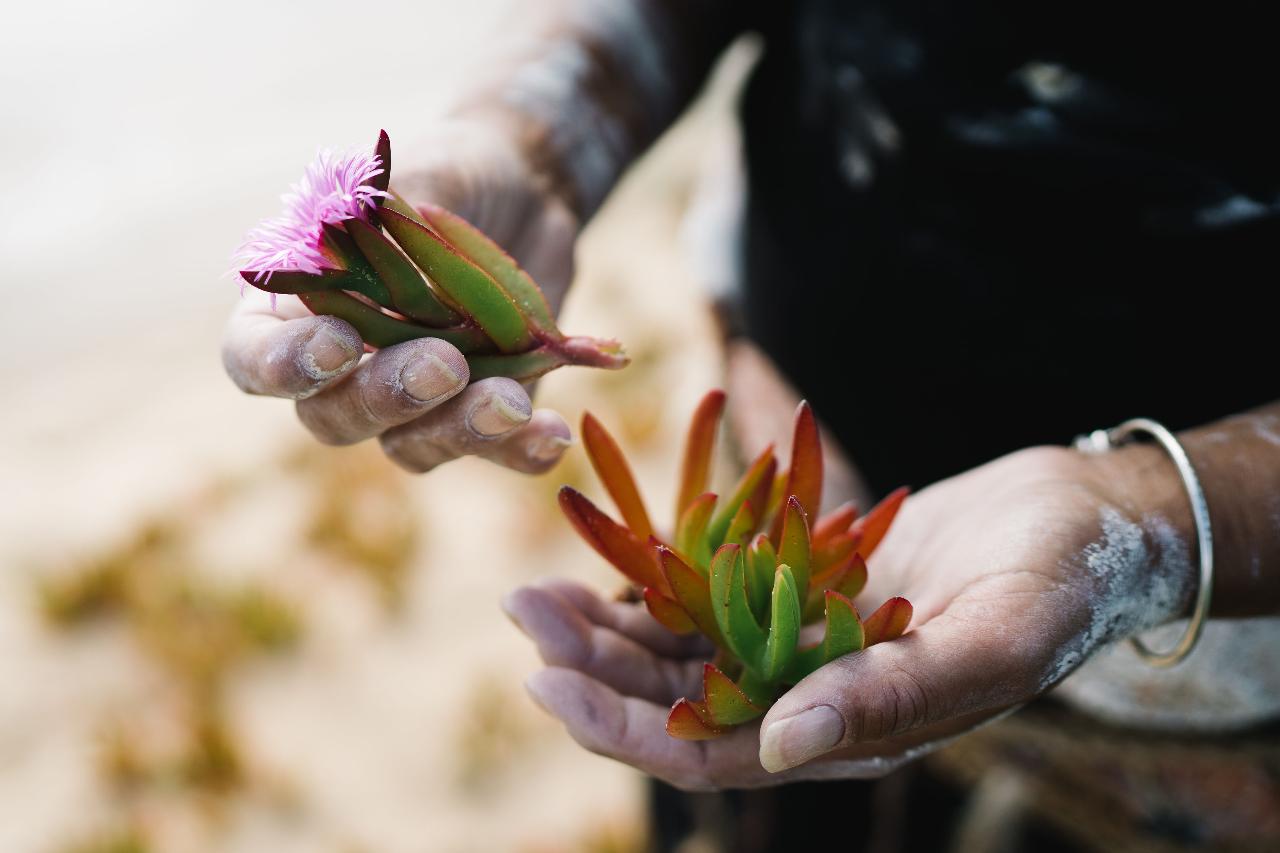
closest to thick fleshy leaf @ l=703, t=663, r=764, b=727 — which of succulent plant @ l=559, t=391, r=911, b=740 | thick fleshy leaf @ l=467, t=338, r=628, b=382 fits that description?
succulent plant @ l=559, t=391, r=911, b=740

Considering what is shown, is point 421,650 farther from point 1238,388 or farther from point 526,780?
point 1238,388

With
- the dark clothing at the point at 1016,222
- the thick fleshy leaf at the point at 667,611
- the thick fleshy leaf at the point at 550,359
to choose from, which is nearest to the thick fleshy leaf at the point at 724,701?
the thick fleshy leaf at the point at 667,611

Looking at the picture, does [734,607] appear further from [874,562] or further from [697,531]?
[874,562]

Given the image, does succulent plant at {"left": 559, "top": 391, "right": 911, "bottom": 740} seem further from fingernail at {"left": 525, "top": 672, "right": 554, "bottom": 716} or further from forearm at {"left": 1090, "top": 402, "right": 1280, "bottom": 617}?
forearm at {"left": 1090, "top": 402, "right": 1280, "bottom": 617}

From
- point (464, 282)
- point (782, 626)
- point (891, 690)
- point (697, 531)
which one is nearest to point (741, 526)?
point (697, 531)

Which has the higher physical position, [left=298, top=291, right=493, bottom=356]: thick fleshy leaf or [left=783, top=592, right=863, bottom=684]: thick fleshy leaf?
[left=298, top=291, right=493, bottom=356]: thick fleshy leaf

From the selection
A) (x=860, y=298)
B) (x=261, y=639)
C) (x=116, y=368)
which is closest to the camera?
(x=860, y=298)

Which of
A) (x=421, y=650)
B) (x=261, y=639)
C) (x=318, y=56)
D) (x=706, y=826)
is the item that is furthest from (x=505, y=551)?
(x=318, y=56)
